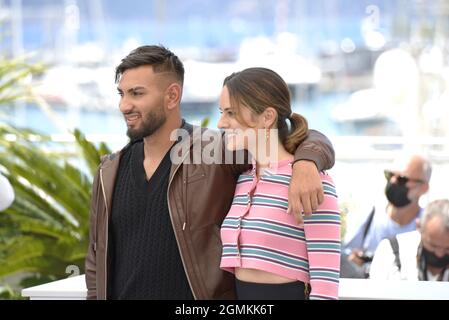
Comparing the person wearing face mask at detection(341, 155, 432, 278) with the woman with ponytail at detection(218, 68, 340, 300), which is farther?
the person wearing face mask at detection(341, 155, 432, 278)

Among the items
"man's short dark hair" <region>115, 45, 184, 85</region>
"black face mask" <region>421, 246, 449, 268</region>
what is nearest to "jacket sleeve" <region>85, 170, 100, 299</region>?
"man's short dark hair" <region>115, 45, 184, 85</region>

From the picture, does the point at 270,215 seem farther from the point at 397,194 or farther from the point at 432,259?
the point at 397,194

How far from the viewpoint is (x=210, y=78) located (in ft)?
62.2

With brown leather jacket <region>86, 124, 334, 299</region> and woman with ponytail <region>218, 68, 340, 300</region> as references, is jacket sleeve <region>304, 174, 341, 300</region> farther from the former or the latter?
brown leather jacket <region>86, 124, 334, 299</region>

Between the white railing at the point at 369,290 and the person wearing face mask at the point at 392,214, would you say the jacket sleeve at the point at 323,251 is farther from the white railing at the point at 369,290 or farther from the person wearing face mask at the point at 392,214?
the person wearing face mask at the point at 392,214

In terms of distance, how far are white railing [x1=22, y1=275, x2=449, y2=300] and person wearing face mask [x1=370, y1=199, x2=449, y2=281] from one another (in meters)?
2.23

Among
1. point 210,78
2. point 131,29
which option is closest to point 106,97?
point 210,78

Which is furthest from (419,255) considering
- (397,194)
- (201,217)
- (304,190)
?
(304,190)

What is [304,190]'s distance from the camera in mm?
2279

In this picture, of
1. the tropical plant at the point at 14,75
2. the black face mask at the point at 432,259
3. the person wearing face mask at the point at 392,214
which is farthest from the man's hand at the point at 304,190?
the tropical plant at the point at 14,75

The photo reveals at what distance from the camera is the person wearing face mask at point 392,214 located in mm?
A: 5633

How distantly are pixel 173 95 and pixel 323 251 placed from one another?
0.72 meters

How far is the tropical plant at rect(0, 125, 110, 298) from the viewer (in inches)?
234
